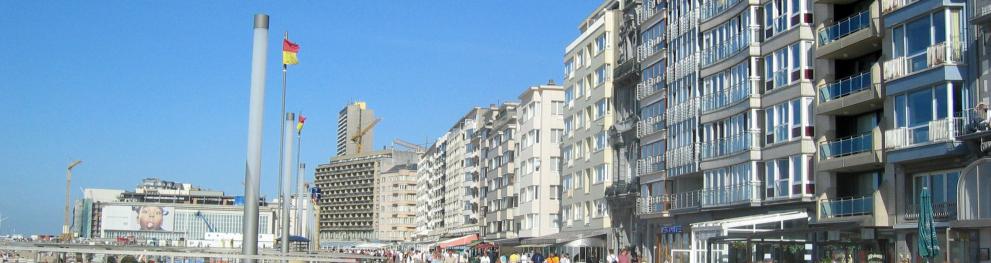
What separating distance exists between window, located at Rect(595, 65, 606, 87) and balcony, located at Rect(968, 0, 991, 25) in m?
38.8

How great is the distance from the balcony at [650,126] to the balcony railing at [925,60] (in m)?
22.8

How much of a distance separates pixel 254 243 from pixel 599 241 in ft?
155

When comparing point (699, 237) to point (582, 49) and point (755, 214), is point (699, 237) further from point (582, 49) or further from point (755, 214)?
point (582, 49)

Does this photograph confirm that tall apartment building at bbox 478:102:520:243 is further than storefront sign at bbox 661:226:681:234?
Yes

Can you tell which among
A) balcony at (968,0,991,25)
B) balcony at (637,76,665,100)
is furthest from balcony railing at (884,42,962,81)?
balcony at (637,76,665,100)

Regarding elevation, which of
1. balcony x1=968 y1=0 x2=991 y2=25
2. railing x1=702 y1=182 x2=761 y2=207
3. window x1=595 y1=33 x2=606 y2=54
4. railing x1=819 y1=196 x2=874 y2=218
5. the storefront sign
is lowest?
the storefront sign

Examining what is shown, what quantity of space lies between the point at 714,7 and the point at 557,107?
144 feet

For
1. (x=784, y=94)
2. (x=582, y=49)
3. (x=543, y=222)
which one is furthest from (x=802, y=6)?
(x=543, y=222)

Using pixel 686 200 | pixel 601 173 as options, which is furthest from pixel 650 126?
pixel 601 173

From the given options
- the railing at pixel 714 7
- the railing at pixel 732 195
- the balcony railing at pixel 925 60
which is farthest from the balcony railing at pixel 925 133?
the railing at pixel 714 7

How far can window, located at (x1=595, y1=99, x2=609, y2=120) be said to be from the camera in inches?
2849

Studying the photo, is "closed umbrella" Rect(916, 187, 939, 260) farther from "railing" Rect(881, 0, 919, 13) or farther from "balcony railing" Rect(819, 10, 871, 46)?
"balcony railing" Rect(819, 10, 871, 46)

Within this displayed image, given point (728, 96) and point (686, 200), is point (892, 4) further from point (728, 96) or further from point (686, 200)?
point (686, 200)

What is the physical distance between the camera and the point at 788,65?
46969 mm
